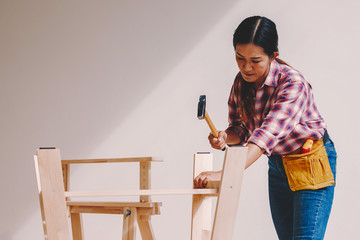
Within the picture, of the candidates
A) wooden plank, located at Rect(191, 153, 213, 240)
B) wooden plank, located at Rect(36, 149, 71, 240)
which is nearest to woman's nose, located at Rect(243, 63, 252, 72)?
wooden plank, located at Rect(191, 153, 213, 240)

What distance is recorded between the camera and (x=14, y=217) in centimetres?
330

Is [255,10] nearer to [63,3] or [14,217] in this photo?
[63,3]

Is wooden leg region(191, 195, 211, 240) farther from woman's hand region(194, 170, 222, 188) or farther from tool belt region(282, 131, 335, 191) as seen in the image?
tool belt region(282, 131, 335, 191)

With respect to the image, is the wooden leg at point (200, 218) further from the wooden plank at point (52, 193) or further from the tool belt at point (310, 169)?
the wooden plank at point (52, 193)

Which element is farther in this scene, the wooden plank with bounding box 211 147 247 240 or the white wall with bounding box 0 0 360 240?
the white wall with bounding box 0 0 360 240

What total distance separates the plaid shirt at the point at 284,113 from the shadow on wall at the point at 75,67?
1.51m

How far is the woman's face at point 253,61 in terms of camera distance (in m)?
1.46

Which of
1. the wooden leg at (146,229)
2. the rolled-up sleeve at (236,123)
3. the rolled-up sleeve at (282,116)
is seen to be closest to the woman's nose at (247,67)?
the rolled-up sleeve at (282,116)

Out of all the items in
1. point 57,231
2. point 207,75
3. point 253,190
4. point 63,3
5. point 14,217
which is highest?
point 63,3

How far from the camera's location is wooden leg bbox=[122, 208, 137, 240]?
6.13 feet

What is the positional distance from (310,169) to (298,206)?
14cm

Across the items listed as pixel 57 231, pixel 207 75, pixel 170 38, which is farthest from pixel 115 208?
pixel 170 38

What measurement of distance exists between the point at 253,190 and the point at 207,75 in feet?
2.78

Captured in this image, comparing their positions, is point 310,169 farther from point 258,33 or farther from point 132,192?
point 132,192
